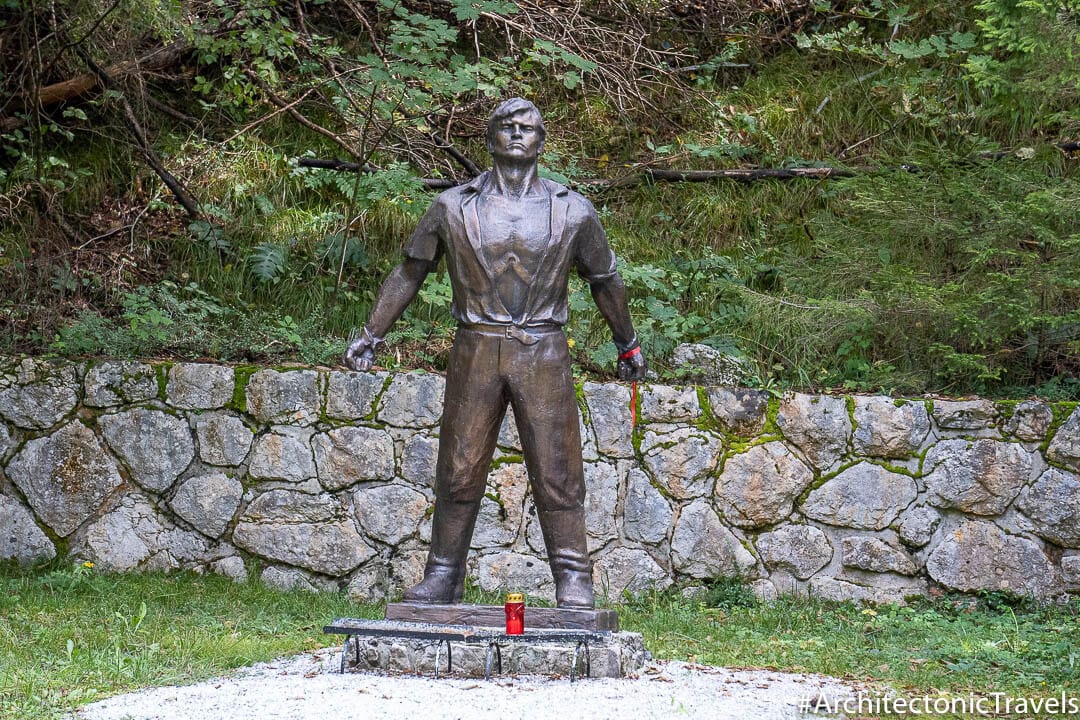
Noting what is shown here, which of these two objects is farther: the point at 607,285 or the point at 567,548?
the point at 607,285

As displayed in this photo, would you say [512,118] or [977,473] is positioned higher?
[512,118]

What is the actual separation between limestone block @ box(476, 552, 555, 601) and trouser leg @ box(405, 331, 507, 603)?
2102 millimetres

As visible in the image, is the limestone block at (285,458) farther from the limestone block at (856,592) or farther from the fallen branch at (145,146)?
the limestone block at (856,592)

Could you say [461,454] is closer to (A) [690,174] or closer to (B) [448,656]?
(B) [448,656]

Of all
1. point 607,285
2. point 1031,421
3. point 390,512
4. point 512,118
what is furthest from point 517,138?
point 1031,421

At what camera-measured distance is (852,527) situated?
6984 millimetres

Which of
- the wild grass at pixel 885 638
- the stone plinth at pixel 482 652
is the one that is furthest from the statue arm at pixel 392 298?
the wild grass at pixel 885 638

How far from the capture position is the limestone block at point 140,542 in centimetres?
698

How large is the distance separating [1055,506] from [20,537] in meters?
6.02

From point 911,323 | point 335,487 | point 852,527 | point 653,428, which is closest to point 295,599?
point 335,487

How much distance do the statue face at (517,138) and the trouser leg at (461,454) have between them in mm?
726

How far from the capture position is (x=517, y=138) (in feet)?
15.5

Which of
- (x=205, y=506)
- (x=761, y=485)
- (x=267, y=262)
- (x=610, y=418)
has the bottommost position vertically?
(x=205, y=506)

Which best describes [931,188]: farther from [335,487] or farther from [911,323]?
[335,487]
